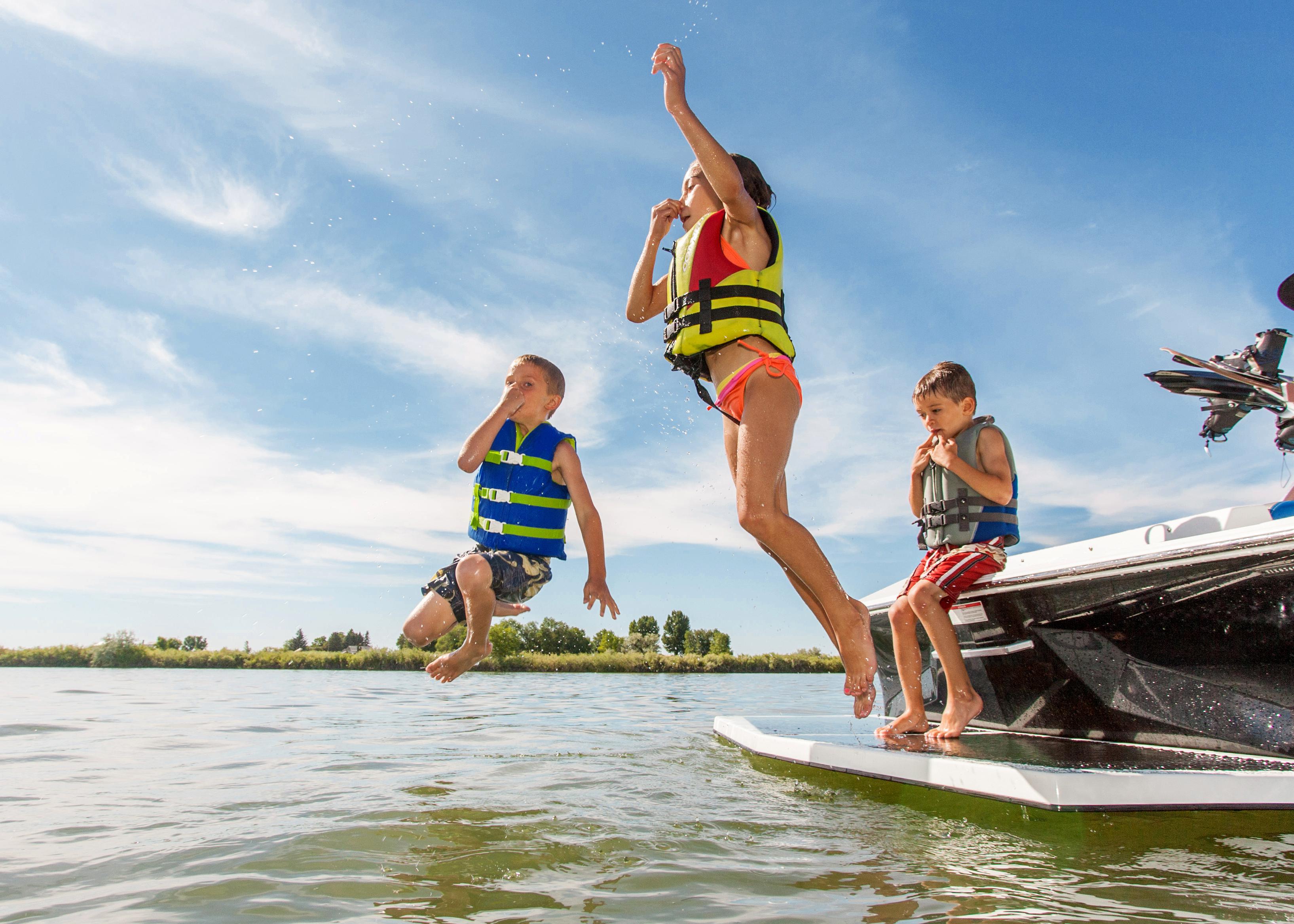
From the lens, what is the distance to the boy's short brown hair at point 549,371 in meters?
4.79

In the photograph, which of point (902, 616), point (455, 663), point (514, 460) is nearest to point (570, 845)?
point (455, 663)

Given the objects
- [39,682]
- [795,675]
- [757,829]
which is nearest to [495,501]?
[757,829]

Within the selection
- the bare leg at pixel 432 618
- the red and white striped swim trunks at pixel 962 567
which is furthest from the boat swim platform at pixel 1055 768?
the bare leg at pixel 432 618

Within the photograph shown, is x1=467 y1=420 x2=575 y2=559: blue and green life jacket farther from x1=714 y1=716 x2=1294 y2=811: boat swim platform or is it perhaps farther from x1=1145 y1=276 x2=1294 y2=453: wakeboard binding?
x1=1145 y1=276 x2=1294 y2=453: wakeboard binding

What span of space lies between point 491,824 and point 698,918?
3.77ft

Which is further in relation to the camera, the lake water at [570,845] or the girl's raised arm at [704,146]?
the girl's raised arm at [704,146]

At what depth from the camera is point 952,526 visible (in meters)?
4.80

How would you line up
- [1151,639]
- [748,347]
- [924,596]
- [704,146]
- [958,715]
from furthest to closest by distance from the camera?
[924,596], [958,715], [1151,639], [748,347], [704,146]

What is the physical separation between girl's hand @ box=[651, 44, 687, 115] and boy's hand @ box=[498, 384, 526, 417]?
1.74m

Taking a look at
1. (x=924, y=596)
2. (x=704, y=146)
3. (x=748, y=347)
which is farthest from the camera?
(x=924, y=596)

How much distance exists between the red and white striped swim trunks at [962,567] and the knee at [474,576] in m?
2.34

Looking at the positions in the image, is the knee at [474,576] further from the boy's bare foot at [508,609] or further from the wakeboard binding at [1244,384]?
the wakeboard binding at [1244,384]

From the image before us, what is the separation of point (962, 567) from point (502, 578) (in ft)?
8.40

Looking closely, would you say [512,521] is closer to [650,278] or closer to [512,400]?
[512,400]
